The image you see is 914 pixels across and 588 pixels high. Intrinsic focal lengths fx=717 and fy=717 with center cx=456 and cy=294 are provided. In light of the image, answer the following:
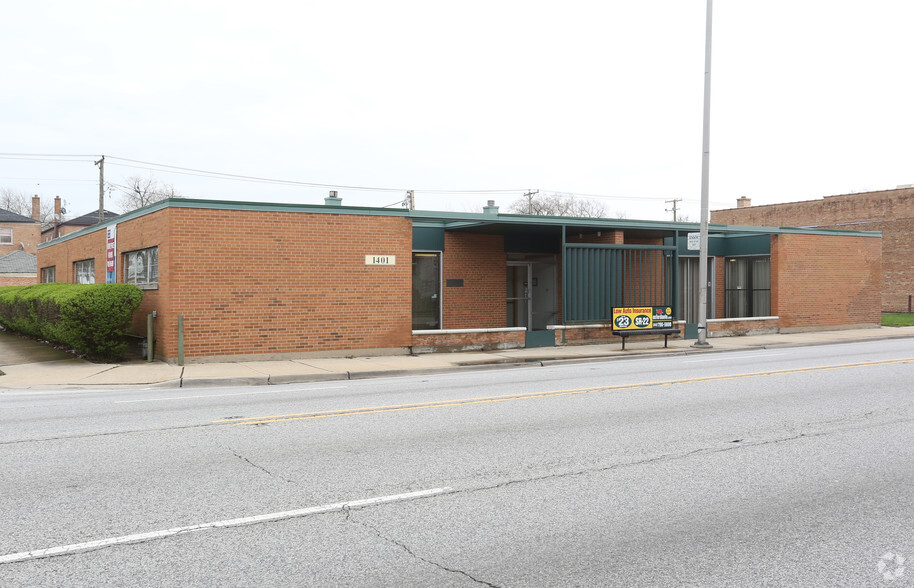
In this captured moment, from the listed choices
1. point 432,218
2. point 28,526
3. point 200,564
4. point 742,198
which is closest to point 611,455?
point 200,564

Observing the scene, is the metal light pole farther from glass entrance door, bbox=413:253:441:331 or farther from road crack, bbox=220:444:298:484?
road crack, bbox=220:444:298:484

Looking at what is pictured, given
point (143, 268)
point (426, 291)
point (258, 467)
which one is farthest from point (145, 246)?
point (258, 467)

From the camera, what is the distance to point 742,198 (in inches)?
2162

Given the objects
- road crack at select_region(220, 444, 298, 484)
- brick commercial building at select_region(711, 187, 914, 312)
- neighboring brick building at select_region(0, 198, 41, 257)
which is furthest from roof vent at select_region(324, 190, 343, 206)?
neighboring brick building at select_region(0, 198, 41, 257)

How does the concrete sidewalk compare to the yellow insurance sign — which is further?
the yellow insurance sign

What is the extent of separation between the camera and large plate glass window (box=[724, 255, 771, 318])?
25469 millimetres

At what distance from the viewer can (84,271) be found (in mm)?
24812

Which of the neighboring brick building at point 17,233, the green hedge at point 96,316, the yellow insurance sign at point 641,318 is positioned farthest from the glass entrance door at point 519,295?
the neighboring brick building at point 17,233

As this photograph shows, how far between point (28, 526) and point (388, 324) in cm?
1268

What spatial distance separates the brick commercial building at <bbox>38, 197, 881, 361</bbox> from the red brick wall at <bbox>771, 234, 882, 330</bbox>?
0.19 feet

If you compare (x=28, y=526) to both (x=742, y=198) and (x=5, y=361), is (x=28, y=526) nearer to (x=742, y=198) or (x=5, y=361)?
(x=5, y=361)

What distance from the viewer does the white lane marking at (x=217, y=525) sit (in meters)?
4.38

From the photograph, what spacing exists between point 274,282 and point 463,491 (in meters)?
11.4

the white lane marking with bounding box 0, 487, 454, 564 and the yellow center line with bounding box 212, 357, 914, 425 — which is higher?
the yellow center line with bounding box 212, 357, 914, 425
